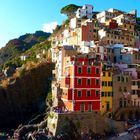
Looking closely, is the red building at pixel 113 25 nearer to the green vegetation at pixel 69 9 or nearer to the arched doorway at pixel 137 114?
the green vegetation at pixel 69 9

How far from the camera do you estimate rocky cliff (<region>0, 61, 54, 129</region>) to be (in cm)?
8594

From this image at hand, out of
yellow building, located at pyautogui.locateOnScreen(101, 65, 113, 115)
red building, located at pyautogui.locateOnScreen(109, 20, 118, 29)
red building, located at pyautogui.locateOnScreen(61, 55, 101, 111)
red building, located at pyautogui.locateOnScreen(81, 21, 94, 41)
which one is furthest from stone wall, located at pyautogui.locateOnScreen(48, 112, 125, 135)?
red building, located at pyautogui.locateOnScreen(109, 20, 118, 29)

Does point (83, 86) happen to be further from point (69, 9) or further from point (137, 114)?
point (69, 9)

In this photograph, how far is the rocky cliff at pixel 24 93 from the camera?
85.9m

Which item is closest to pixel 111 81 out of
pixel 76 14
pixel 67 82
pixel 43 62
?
pixel 67 82

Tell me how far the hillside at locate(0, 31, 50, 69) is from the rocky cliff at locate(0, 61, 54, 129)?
191 feet

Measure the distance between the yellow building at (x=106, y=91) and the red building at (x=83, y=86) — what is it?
109 centimetres

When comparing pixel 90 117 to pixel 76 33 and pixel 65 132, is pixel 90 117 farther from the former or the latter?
pixel 76 33

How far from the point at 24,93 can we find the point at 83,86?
2465 centimetres

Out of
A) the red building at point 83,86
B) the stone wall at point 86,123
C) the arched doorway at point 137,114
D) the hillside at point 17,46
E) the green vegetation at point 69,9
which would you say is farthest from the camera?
the hillside at point 17,46

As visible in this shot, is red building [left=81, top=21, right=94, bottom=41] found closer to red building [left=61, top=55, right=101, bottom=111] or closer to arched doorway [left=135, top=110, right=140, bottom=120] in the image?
red building [left=61, top=55, right=101, bottom=111]

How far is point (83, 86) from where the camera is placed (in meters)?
69.6

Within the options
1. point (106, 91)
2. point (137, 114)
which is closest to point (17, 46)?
point (106, 91)

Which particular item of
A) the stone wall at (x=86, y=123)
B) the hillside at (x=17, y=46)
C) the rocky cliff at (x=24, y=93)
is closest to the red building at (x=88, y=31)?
the rocky cliff at (x=24, y=93)
